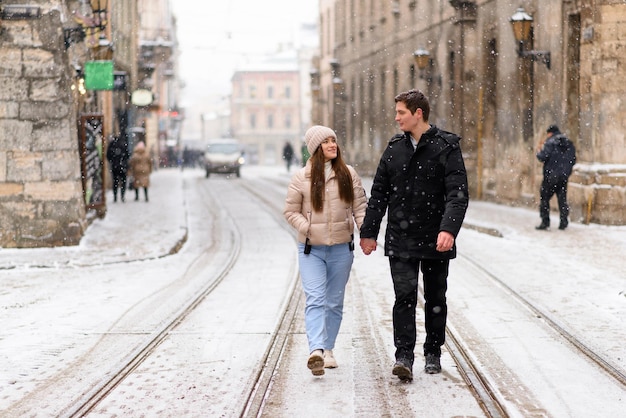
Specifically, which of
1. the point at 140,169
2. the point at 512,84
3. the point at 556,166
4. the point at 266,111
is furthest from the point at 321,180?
the point at 266,111

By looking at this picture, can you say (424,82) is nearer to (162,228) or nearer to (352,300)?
(162,228)

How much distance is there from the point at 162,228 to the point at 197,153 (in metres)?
51.5

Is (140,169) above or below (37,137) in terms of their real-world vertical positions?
below

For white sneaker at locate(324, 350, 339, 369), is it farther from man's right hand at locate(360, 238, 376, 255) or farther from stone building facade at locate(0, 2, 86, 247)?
stone building facade at locate(0, 2, 86, 247)

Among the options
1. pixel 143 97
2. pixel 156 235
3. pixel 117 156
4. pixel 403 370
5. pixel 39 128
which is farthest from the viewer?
pixel 143 97

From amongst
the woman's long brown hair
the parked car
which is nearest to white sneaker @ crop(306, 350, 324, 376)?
the woman's long brown hair

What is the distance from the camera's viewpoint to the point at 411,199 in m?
6.05

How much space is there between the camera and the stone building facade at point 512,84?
1734cm

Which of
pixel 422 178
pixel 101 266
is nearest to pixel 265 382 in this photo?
pixel 422 178

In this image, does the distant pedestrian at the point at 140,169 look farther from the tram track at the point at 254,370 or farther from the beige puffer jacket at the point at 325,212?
the beige puffer jacket at the point at 325,212

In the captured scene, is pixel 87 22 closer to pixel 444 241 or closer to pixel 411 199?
pixel 411 199

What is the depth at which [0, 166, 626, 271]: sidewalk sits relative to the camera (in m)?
13.2

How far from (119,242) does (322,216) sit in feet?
30.2

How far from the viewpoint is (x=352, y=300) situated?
9.49 meters
